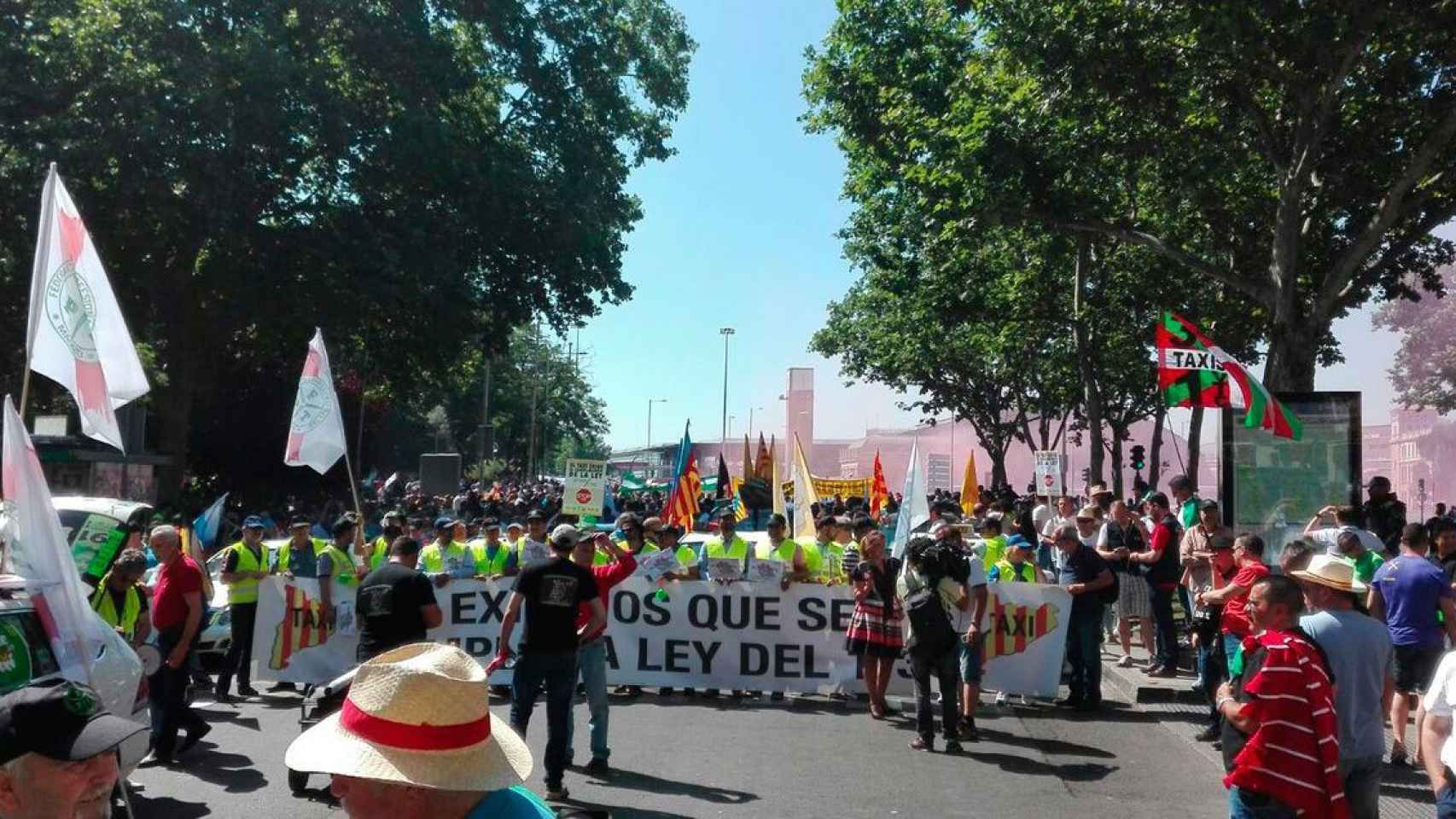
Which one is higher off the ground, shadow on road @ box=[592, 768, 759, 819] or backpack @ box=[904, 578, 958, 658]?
backpack @ box=[904, 578, 958, 658]

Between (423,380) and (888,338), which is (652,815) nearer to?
(423,380)

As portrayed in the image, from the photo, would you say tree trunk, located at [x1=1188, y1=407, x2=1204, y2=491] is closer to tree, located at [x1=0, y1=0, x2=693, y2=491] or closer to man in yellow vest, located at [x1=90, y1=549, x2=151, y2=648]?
tree, located at [x1=0, y1=0, x2=693, y2=491]

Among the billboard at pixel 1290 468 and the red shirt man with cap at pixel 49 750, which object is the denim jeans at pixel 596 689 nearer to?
the red shirt man with cap at pixel 49 750

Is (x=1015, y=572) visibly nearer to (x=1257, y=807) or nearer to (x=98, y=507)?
(x=1257, y=807)

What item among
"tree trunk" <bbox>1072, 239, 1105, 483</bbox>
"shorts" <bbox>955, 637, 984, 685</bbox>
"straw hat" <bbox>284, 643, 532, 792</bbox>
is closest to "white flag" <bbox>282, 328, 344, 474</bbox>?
"shorts" <bbox>955, 637, 984, 685</bbox>

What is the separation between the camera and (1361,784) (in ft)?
19.4

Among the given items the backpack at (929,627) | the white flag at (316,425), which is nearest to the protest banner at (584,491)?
the white flag at (316,425)

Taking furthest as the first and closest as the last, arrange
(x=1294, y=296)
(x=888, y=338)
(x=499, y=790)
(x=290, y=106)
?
(x=888, y=338)
(x=290, y=106)
(x=1294, y=296)
(x=499, y=790)

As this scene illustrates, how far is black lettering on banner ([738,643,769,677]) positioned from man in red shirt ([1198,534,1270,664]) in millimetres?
5033

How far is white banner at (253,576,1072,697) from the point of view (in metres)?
13.5

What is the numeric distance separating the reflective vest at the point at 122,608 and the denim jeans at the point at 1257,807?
787 cm

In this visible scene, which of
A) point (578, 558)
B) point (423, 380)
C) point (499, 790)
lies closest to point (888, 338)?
point (423, 380)

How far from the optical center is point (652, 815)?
840cm

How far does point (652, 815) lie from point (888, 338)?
39.9 metres
